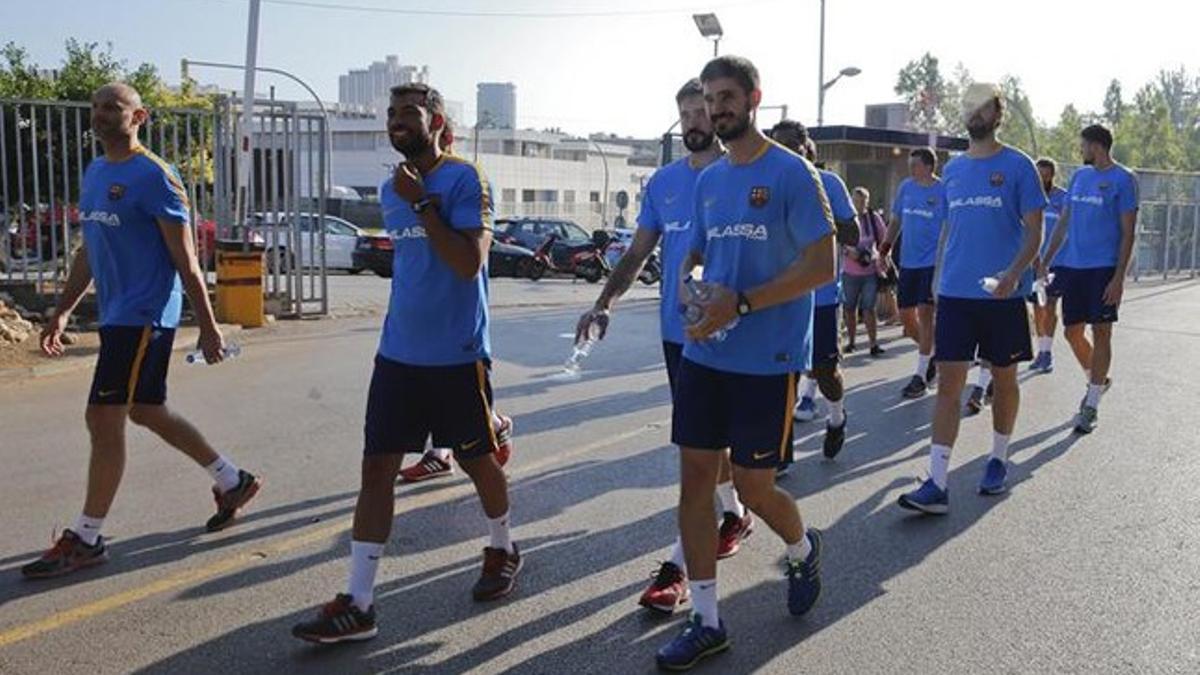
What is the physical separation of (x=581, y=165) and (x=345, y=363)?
66374 mm

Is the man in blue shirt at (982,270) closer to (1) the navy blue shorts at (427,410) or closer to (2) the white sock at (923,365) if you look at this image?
(1) the navy blue shorts at (427,410)

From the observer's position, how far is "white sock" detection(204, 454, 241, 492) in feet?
17.0

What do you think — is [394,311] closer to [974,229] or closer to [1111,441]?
[974,229]

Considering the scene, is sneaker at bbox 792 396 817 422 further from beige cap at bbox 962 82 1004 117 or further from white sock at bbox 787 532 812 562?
white sock at bbox 787 532 812 562

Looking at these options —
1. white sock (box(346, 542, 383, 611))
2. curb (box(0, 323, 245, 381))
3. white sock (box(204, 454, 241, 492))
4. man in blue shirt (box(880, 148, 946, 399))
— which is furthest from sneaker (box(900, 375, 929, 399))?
white sock (box(346, 542, 383, 611))

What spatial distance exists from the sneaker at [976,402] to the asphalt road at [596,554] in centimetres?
26

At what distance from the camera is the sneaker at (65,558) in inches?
179

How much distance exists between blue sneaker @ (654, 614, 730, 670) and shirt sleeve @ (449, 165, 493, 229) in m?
1.59


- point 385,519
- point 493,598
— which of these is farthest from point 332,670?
point 493,598

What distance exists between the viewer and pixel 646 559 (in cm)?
498

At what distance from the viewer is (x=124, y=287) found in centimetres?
476

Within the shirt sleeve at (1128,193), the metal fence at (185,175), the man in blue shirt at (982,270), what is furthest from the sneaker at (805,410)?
the metal fence at (185,175)

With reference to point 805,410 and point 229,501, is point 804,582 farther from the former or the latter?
point 805,410

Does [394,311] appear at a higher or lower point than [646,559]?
higher
